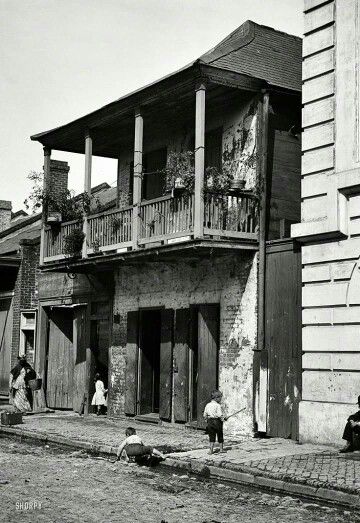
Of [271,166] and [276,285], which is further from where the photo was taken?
[271,166]

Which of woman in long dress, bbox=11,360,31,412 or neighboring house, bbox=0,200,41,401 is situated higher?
neighboring house, bbox=0,200,41,401

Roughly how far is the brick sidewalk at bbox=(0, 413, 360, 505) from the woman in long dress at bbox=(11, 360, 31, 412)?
7.93ft

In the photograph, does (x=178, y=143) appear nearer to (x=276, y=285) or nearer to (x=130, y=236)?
(x=130, y=236)

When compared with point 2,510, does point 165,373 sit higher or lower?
higher

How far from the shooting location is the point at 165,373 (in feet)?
52.9

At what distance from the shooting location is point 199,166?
545 inches

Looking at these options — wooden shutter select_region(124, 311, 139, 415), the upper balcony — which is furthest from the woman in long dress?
the upper balcony

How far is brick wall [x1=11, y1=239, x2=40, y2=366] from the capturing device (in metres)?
22.1

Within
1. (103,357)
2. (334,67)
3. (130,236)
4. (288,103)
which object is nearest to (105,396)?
(103,357)

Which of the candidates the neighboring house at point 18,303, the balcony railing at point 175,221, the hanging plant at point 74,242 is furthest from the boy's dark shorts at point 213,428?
the neighboring house at point 18,303

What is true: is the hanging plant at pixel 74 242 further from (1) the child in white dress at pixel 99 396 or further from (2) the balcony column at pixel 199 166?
(2) the balcony column at pixel 199 166

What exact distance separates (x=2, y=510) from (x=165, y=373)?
28.6ft

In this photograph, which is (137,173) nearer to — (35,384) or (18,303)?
(35,384)

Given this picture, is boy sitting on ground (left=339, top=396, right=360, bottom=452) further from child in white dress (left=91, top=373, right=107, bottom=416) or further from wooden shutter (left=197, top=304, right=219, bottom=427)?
child in white dress (left=91, top=373, right=107, bottom=416)
